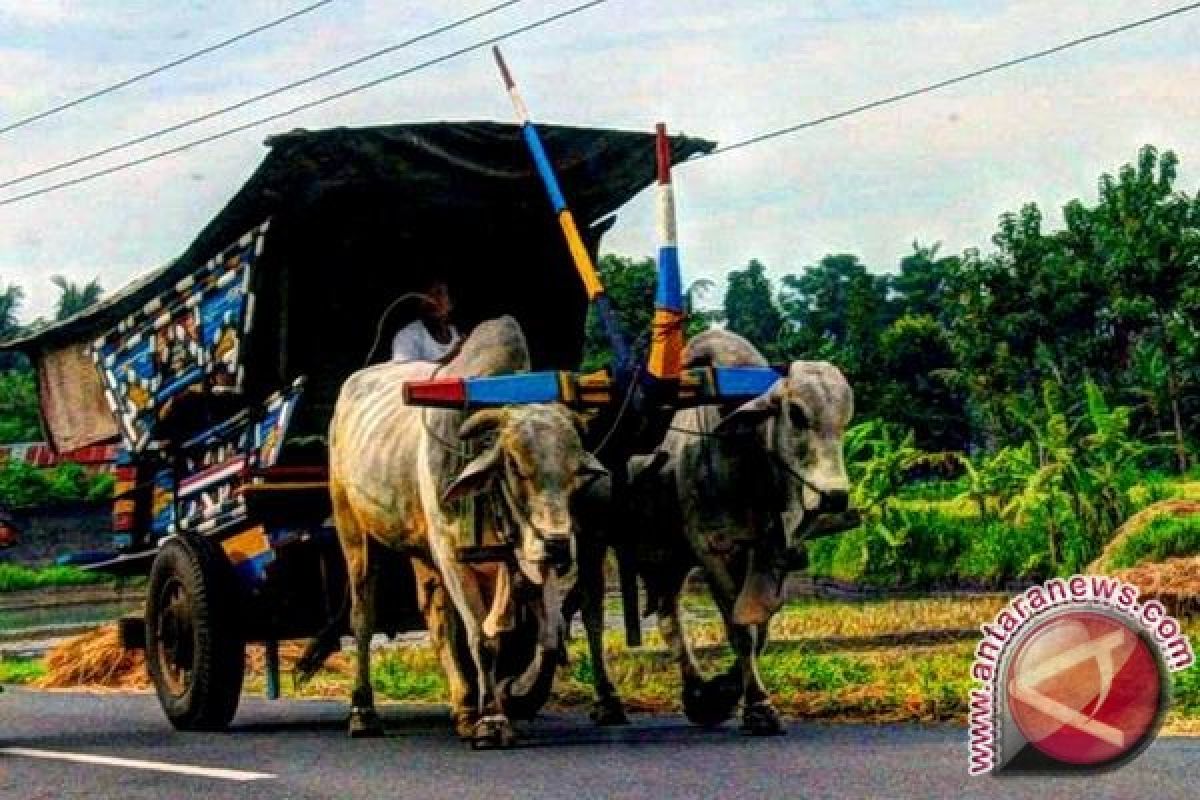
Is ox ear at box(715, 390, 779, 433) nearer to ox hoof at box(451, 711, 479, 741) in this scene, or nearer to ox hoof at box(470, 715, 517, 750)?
ox hoof at box(470, 715, 517, 750)

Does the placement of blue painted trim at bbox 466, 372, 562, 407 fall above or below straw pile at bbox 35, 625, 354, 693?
above

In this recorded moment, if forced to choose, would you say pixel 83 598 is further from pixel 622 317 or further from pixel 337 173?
pixel 337 173

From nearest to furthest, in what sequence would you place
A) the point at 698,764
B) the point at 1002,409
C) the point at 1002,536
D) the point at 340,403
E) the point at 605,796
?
the point at 605,796 < the point at 698,764 < the point at 340,403 < the point at 1002,536 < the point at 1002,409

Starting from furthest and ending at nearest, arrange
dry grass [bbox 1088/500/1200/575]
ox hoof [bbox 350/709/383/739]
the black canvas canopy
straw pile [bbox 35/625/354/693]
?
dry grass [bbox 1088/500/1200/575], straw pile [bbox 35/625/354/693], the black canvas canopy, ox hoof [bbox 350/709/383/739]

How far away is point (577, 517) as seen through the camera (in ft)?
33.8

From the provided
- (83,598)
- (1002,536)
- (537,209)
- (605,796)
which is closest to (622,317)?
(1002,536)

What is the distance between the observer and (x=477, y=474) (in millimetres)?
9586

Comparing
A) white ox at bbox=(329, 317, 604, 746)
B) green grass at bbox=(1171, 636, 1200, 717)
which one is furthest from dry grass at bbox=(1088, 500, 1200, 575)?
white ox at bbox=(329, 317, 604, 746)

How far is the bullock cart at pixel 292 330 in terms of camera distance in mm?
11992

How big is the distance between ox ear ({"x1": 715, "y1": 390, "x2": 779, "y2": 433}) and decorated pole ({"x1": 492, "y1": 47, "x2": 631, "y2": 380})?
54cm

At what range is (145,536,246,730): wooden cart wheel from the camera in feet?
39.5

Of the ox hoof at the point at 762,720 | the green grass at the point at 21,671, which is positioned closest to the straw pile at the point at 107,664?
the green grass at the point at 21,671

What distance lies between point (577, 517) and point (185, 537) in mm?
3153

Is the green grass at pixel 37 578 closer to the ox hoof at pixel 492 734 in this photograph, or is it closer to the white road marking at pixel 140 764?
the white road marking at pixel 140 764
